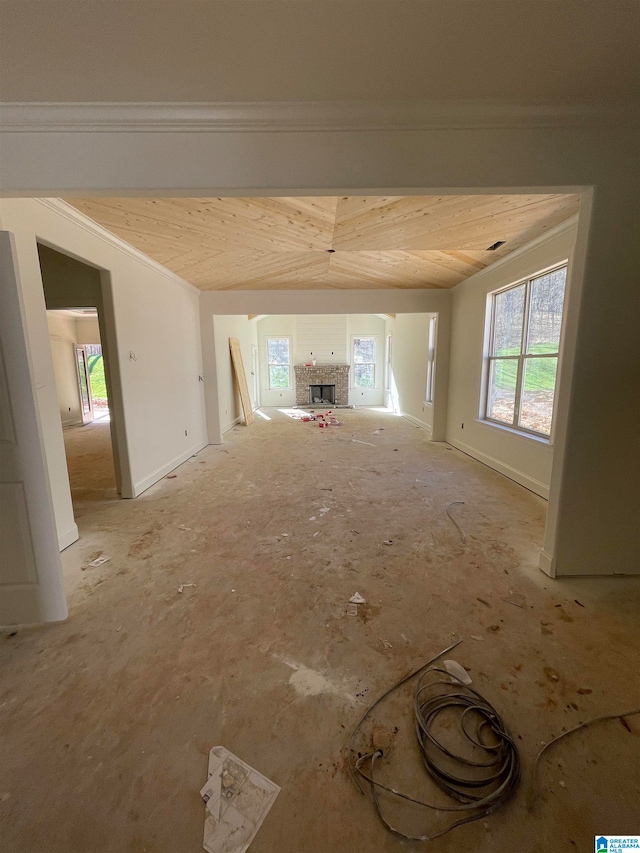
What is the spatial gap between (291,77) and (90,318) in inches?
334

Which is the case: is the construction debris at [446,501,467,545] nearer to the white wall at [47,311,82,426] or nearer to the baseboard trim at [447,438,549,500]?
the baseboard trim at [447,438,549,500]

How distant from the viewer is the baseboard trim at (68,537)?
250cm

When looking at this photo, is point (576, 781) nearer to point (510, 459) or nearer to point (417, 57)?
point (417, 57)

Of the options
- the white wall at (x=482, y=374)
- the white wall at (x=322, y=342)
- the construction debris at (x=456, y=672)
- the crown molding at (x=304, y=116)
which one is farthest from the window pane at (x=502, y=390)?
the white wall at (x=322, y=342)

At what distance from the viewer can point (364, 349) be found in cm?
1062

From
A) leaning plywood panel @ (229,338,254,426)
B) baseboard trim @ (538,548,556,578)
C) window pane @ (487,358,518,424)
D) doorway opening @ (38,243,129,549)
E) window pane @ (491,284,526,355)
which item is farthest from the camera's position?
leaning plywood panel @ (229,338,254,426)

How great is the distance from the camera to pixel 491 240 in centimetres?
330

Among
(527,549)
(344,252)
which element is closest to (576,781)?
(527,549)

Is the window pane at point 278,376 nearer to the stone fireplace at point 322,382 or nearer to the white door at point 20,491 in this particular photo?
the stone fireplace at point 322,382

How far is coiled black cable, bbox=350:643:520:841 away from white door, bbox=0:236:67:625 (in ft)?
5.67

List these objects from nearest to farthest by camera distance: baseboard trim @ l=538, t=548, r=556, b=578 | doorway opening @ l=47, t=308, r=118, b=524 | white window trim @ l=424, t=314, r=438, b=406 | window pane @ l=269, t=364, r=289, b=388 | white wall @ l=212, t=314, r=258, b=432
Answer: baseboard trim @ l=538, t=548, r=556, b=578 < doorway opening @ l=47, t=308, r=118, b=524 < white window trim @ l=424, t=314, r=438, b=406 < white wall @ l=212, t=314, r=258, b=432 < window pane @ l=269, t=364, r=289, b=388

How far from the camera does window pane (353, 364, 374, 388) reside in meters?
10.7

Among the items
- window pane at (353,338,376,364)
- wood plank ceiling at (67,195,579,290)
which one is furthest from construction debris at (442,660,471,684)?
window pane at (353,338,376,364)

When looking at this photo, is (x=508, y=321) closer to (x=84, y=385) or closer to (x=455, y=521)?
(x=455, y=521)
